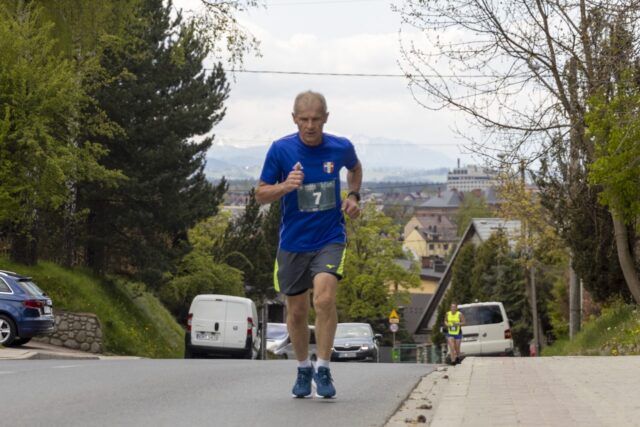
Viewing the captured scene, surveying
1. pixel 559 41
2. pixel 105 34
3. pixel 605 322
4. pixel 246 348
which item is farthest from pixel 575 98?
pixel 105 34

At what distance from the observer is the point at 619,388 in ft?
36.0

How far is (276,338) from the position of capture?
45.4m

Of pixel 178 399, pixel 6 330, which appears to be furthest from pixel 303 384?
pixel 6 330

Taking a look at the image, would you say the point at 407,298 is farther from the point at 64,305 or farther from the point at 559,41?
the point at 559,41

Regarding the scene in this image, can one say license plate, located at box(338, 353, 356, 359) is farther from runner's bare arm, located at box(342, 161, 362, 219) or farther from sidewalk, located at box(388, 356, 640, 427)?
runner's bare arm, located at box(342, 161, 362, 219)

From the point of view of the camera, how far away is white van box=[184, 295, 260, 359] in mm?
33500

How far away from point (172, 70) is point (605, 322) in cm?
1670

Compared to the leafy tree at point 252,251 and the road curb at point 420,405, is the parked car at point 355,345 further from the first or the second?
the road curb at point 420,405

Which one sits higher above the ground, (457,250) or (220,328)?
(457,250)

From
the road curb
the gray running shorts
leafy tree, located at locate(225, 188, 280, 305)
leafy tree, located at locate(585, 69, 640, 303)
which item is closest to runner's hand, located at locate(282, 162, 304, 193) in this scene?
the gray running shorts

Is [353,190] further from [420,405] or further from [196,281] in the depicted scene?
[196,281]

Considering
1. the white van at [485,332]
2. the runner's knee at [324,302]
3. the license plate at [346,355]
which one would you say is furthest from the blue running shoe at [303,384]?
the white van at [485,332]

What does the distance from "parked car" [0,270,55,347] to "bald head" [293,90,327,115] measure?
17304mm

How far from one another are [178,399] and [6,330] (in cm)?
1617
